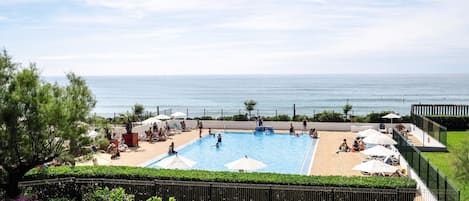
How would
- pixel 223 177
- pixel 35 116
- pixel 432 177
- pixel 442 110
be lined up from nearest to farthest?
pixel 35 116 < pixel 432 177 < pixel 223 177 < pixel 442 110

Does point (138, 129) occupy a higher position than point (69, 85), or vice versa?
point (69, 85)

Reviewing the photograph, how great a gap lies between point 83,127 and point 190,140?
19.6 m

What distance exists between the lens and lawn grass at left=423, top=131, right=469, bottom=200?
41.9ft

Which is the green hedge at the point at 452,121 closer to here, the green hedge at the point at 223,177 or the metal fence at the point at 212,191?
the green hedge at the point at 223,177

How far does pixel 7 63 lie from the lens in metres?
12.7

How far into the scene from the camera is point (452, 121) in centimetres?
3509

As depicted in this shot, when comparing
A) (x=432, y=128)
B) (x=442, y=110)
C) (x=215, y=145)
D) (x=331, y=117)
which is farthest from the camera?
(x=331, y=117)

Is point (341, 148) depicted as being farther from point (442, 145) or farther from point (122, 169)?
point (122, 169)

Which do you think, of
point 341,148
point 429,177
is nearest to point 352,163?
point 341,148

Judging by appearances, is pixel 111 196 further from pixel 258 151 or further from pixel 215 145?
pixel 215 145

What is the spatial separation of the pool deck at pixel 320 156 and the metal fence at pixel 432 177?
9.61 ft

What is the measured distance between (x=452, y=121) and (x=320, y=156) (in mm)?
14233

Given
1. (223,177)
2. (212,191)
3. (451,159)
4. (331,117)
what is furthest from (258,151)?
(451,159)

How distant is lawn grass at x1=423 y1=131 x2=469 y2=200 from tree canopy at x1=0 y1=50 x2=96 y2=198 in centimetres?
1006
